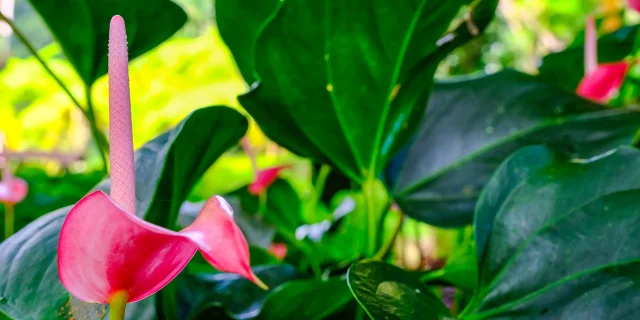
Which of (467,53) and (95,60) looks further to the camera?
(467,53)

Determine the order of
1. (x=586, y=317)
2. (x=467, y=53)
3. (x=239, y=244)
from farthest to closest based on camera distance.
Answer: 1. (x=467, y=53)
2. (x=586, y=317)
3. (x=239, y=244)

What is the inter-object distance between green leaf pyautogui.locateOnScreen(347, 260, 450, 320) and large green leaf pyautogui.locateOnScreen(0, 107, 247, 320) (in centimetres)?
11

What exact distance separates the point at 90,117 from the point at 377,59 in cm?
22

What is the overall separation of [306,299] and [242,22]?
21 cm

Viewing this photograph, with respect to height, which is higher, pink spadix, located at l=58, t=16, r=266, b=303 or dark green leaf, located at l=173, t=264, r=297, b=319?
pink spadix, located at l=58, t=16, r=266, b=303

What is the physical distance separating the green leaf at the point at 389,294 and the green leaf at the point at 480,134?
185mm

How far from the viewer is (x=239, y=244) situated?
0.47 feet

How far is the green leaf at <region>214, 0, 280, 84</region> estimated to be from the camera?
34cm

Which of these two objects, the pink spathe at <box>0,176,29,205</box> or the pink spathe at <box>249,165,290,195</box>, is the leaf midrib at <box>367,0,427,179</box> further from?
the pink spathe at <box>0,176,29,205</box>

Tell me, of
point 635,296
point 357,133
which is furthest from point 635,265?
point 357,133

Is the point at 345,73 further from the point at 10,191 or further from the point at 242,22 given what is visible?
the point at 10,191

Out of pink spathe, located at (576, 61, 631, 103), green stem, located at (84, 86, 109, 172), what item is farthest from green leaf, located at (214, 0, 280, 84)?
pink spathe, located at (576, 61, 631, 103)

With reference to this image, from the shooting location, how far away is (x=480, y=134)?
0.45m

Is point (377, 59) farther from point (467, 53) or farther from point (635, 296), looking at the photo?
point (467, 53)
